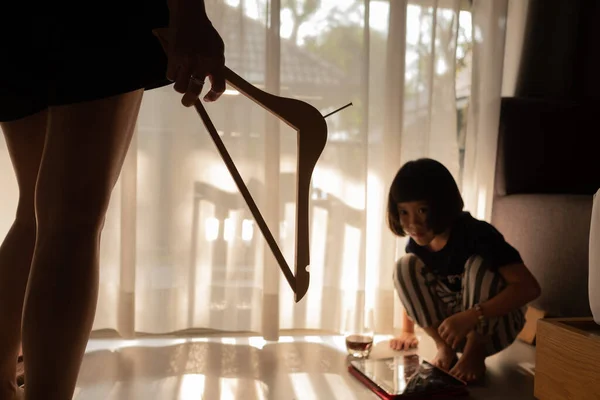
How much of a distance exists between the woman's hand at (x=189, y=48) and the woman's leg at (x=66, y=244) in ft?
0.27

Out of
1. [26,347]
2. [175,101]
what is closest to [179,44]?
[26,347]

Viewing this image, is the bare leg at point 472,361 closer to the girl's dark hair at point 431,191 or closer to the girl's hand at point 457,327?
the girl's hand at point 457,327

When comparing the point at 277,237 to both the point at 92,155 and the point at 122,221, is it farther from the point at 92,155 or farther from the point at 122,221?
the point at 92,155

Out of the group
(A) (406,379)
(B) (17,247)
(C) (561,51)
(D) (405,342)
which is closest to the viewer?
(B) (17,247)

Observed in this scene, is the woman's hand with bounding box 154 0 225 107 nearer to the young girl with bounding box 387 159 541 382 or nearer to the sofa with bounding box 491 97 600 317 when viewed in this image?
the young girl with bounding box 387 159 541 382

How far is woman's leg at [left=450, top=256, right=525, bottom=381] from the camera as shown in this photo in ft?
3.87

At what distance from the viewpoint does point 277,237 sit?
4.86 ft

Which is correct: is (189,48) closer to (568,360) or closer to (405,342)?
(568,360)

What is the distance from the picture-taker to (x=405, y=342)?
1437mm

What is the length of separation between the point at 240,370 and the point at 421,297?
0.45 metres

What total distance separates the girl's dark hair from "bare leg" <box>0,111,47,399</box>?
793 mm

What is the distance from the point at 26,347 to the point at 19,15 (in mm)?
392

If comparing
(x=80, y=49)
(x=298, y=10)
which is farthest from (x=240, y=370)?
(x=298, y=10)

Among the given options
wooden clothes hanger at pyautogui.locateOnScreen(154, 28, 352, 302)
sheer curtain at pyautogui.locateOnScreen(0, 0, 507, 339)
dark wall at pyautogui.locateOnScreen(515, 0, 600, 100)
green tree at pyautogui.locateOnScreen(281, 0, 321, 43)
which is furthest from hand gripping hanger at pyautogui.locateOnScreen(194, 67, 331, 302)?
dark wall at pyautogui.locateOnScreen(515, 0, 600, 100)
